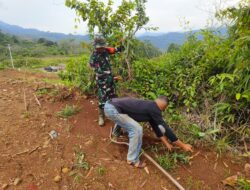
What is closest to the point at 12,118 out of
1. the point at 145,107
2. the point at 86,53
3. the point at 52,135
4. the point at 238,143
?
the point at 52,135

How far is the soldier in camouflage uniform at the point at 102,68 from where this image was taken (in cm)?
440

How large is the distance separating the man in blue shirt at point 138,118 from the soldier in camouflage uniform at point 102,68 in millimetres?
891

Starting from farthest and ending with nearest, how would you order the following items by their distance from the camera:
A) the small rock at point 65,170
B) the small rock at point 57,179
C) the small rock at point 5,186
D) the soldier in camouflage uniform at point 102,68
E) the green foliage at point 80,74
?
the green foliage at point 80,74 → the soldier in camouflage uniform at point 102,68 → the small rock at point 65,170 → the small rock at point 57,179 → the small rock at point 5,186

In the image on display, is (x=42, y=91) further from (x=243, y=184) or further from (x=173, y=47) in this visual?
(x=243, y=184)

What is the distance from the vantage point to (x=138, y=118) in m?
3.68

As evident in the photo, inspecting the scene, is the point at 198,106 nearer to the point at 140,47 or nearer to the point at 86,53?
the point at 140,47

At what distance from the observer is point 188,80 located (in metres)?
4.96

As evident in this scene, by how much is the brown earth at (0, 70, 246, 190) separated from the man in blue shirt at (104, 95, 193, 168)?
0.81 ft

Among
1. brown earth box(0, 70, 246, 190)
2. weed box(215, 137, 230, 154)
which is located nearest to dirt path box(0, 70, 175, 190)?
brown earth box(0, 70, 246, 190)

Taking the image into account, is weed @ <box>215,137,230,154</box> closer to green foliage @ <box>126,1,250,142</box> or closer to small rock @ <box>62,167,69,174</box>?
green foliage @ <box>126,1,250,142</box>

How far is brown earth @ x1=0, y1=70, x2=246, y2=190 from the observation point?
3.34 metres

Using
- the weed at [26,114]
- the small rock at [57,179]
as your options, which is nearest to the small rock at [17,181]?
the small rock at [57,179]

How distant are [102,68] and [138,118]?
4.06 feet

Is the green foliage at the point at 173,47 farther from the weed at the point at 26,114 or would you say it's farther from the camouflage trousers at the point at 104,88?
the weed at the point at 26,114
